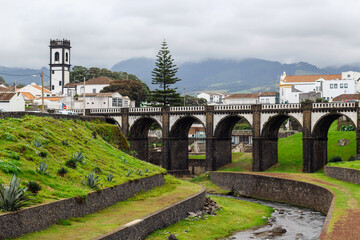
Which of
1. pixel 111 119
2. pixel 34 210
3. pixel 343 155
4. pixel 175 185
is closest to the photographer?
pixel 34 210

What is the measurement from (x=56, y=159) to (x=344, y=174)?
100ft

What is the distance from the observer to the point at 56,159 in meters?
38.2

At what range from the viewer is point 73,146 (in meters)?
44.6

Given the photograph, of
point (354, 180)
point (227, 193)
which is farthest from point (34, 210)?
point (227, 193)

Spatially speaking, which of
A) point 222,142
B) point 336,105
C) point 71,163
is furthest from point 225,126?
point 71,163

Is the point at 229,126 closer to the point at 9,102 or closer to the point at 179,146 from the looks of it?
the point at 179,146

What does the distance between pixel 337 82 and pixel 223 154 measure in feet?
246

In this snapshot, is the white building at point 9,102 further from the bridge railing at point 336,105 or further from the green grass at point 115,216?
the bridge railing at point 336,105

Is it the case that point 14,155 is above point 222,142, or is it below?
above

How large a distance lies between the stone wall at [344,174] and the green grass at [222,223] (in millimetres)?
8441

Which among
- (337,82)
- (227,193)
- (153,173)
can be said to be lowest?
(227,193)

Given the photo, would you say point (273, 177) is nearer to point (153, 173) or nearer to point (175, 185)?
point (175, 185)

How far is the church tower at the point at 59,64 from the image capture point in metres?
168

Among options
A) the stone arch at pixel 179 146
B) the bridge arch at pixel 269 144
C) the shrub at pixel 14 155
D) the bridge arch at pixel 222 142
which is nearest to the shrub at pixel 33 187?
the shrub at pixel 14 155
